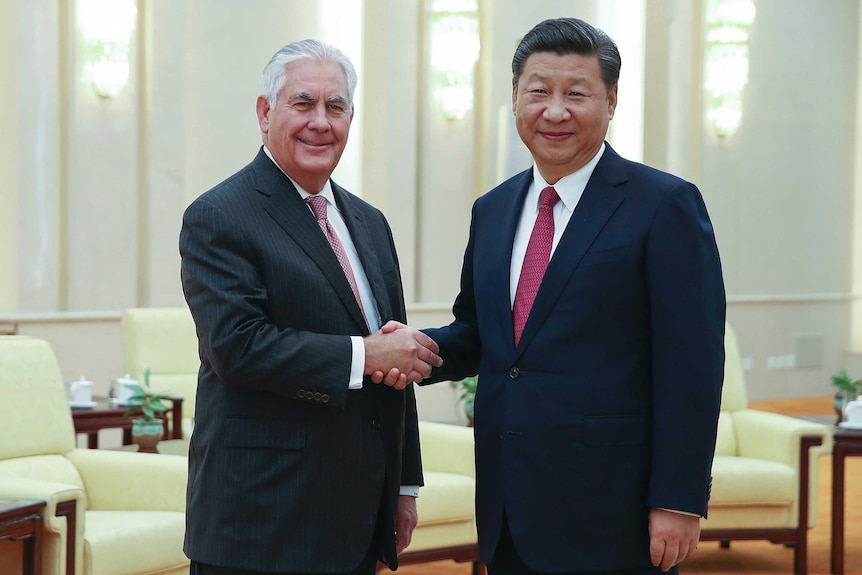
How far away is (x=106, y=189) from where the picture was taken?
7652mm

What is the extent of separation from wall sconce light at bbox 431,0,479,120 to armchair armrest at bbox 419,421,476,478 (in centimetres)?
482

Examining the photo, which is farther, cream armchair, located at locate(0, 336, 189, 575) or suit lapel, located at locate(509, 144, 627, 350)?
cream armchair, located at locate(0, 336, 189, 575)

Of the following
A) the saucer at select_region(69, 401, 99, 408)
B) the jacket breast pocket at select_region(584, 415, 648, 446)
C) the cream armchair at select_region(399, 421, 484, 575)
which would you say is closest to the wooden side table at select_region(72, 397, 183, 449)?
the saucer at select_region(69, 401, 99, 408)

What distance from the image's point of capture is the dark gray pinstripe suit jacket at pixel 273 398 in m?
2.33

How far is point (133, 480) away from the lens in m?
4.31

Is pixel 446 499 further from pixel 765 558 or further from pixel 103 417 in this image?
pixel 103 417

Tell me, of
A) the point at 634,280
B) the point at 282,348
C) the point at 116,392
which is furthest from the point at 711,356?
the point at 116,392

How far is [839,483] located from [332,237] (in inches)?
144

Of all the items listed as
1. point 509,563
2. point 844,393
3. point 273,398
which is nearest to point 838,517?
point 844,393

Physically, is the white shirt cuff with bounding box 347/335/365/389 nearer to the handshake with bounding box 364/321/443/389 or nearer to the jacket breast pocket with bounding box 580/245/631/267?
the handshake with bounding box 364/321/443/389

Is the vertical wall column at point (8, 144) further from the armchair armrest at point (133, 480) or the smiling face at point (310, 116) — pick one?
the smiling face at point (310, 116)

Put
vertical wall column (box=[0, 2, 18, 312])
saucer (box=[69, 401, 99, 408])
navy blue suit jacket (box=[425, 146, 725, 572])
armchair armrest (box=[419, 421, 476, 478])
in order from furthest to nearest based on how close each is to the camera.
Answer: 1. vertical wall column (box=[0, 2, 18, 312])
2. saucer (box=[69, 401, 99, 408])
3. armchair armrest (box=[419, 421, 476, 478])
4. navy blue suit jacket (box=[425, 146, 725, 572])

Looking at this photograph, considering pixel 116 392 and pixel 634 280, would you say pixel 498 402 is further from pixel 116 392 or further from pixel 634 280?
pixel 116 392

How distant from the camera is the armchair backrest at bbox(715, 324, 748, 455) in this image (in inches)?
225
